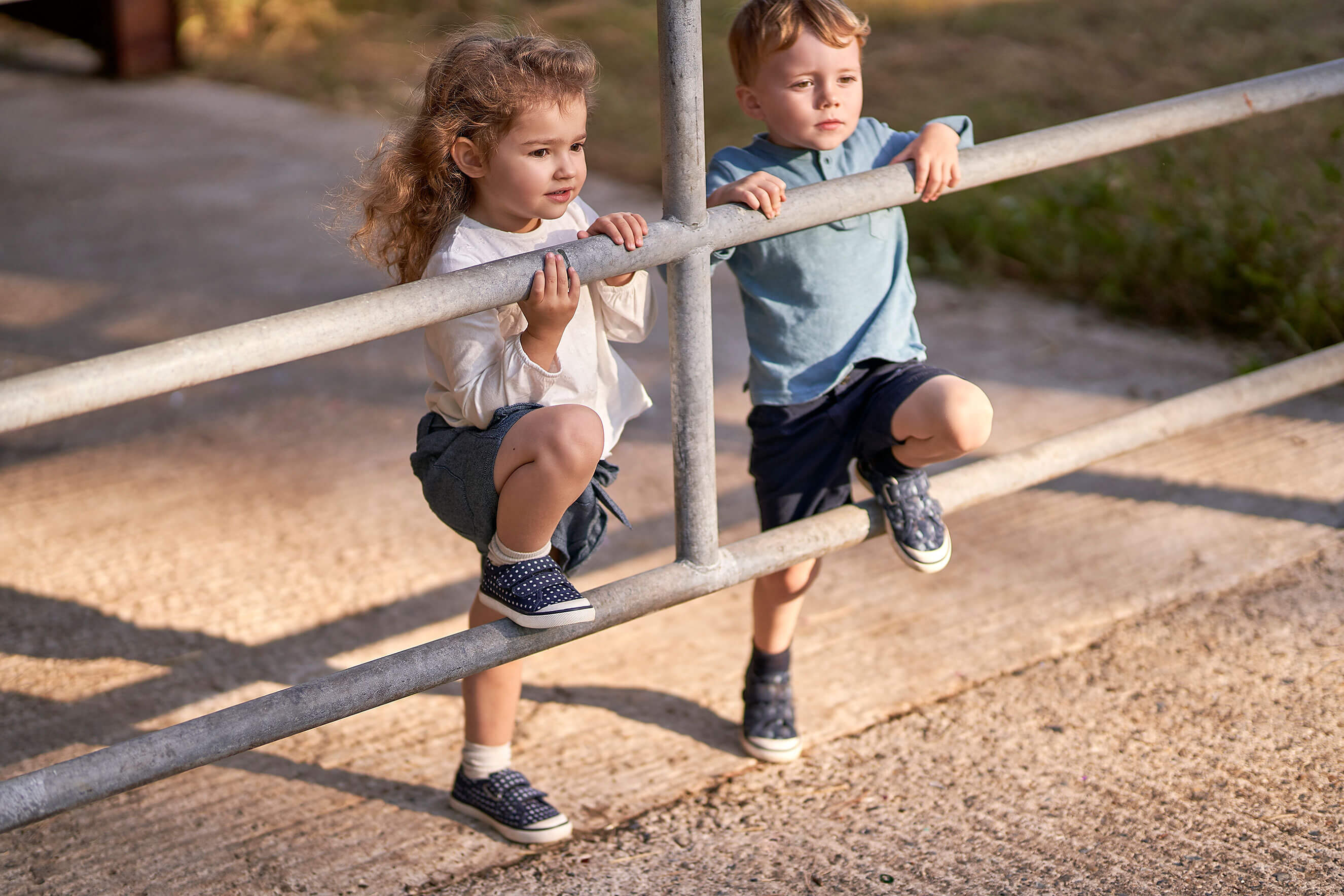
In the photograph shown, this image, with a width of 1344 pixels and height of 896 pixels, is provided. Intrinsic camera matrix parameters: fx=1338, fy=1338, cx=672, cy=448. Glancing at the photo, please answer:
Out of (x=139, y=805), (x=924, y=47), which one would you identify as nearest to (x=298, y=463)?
(x=139, y=805)

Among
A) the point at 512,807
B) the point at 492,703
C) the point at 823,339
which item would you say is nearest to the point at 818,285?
the point at 823,339

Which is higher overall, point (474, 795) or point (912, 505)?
point (912, 505)

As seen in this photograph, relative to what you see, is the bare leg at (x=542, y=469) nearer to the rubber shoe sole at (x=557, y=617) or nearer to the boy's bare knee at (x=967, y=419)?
the rubber shoe sole at (x=557, y=617)

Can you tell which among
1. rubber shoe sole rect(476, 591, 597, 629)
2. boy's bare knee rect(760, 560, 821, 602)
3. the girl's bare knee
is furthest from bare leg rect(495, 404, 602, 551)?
boy's bare knee rect(760, 560, 821, 602)

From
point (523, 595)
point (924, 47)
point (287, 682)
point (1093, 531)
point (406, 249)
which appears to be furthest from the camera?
point (924, 47)

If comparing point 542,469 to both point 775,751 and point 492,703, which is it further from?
point 775,751

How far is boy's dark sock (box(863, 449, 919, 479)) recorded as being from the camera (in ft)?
6.73

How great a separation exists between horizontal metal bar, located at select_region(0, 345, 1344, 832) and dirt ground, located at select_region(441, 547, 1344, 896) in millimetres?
407

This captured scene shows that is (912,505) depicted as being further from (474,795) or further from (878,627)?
(474,795)

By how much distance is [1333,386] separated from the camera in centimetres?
350

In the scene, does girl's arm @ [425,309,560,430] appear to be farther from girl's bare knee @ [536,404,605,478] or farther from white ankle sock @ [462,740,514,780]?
white ankle sock @ [462,740,514,780]

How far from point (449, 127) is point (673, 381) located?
0.46m

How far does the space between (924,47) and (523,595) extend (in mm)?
6325

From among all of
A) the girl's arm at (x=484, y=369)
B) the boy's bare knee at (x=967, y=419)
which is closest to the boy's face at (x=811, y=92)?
the boy's bare knee at (x=967, y=419)
